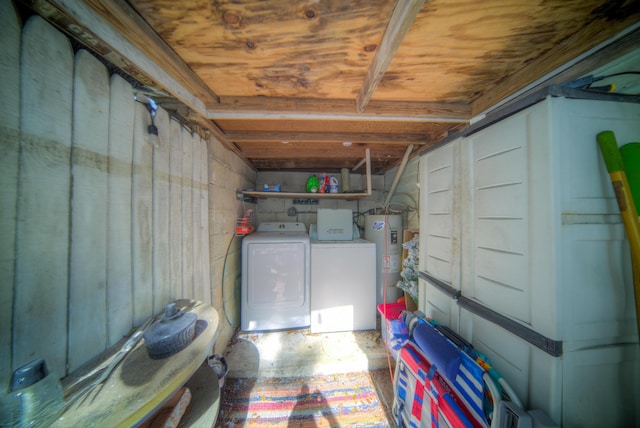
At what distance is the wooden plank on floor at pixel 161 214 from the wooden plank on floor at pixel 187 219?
135 millimetres

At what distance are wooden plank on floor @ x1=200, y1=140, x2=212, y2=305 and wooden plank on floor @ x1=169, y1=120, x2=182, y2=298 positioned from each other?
246 mm

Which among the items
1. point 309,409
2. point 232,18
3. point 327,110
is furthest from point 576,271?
point 309,409

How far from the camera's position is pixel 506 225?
2.70ft

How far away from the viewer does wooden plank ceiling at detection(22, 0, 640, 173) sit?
0.69 meters

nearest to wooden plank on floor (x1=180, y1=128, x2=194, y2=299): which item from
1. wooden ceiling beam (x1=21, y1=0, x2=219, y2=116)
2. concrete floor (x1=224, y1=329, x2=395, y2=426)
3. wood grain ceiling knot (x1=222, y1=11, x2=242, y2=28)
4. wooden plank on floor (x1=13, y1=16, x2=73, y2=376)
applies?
wooden ceiling beam (x1=21, y1=0, x2=219, y2=116)

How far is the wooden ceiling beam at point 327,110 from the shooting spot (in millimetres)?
1285

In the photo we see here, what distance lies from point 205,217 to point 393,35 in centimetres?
165

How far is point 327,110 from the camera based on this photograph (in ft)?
4.32

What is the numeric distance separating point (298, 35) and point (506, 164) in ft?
3.59

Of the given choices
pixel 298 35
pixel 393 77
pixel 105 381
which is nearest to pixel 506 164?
pixel 393 77

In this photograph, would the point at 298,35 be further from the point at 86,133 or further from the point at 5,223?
the point at 5,223

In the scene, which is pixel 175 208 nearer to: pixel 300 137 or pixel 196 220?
pixel 196 220

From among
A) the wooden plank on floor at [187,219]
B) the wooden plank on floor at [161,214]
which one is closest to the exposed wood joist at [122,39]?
the wooden plank on floor at [161,214]

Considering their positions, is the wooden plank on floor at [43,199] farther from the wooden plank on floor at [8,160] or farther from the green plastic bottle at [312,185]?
the green plastic bottle at [312,185]
